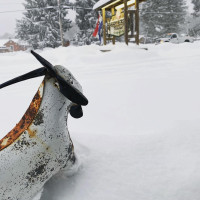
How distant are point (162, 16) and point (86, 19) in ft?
44.7

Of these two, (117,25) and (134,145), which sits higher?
(117,25)

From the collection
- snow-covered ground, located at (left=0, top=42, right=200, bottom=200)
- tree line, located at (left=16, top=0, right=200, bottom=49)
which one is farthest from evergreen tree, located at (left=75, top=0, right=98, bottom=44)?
snow-covered ground, located at (left=0, top=42, right=200, bottom=200)

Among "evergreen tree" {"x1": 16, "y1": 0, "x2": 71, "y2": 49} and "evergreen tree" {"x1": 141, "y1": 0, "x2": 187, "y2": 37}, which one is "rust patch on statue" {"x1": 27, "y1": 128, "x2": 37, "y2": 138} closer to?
"evergreen tree" {"x1": 16, "y1": 0, "x2": 71, "y2": 49}

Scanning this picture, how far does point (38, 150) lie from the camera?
1130 mm

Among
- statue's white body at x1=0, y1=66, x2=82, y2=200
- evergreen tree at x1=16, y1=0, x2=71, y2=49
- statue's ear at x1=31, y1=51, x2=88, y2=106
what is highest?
evergreen tree at x1=16, y1=0, x2=71, y2=49

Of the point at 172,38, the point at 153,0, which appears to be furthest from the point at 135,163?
the point at 153,0

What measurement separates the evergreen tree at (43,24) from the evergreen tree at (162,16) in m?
13.4

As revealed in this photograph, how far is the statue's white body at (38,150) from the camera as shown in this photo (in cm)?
107

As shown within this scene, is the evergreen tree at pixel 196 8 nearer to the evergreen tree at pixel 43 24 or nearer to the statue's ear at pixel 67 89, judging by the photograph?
the evergreen tree at pixel 43 24

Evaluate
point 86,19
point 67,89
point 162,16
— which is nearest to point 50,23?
point 86,19

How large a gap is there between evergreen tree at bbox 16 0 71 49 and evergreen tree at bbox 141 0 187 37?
13.4 meters

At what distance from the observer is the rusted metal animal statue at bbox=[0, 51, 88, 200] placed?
1.05 meters

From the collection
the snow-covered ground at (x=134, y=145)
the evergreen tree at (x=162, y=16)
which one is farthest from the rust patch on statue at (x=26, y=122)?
the evergreen tree at (x=162, y=16)

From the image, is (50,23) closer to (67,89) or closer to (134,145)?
(134,145)
